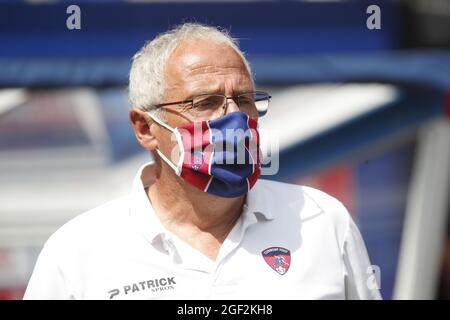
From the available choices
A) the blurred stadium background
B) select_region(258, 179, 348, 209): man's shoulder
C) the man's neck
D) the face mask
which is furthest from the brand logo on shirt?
the blurred stadium background

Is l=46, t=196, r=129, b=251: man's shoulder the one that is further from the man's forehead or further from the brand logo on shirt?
the man's forehead

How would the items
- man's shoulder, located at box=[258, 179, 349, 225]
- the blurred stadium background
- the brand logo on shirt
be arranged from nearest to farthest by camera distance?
1. the brand logo on shirt
2. man's shoulder, located at box=[258, 179, 349, 225]
3. the blurred stadium background

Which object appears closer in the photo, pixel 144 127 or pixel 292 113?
pixel 144 127

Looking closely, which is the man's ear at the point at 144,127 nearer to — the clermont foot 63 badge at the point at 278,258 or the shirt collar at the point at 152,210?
the shirt collar at the point at 152,210

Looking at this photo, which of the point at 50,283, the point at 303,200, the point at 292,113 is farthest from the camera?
the point at 292,113

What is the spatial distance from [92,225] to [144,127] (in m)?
0.27

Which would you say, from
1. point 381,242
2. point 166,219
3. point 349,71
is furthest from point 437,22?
point 166,219

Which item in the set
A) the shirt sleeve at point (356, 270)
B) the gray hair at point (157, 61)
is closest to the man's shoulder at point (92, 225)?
the gray hair at point (157, 61)

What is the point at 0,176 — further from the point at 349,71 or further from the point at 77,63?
the point at 349,71

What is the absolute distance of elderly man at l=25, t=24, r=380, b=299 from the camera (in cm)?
154

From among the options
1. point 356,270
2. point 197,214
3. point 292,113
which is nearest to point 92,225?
point 197,214

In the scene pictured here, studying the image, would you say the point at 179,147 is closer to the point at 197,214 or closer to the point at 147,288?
the point at 197,214

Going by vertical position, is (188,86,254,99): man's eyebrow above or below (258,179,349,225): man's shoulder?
above

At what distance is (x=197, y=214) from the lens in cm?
161
